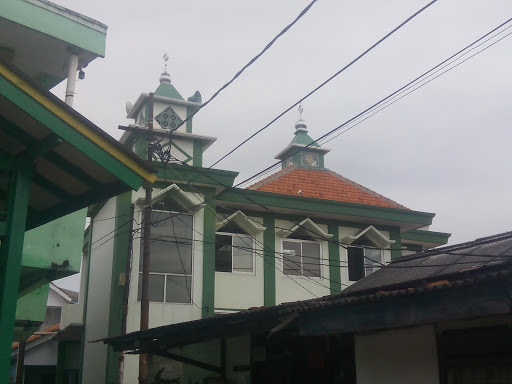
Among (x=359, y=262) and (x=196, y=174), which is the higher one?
(x=196, y=174)

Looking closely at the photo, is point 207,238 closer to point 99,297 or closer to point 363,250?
point 99,297

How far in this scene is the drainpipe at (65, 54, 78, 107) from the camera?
426 inches

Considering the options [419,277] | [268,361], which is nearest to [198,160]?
[268,361]

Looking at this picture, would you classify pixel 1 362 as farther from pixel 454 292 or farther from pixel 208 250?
pixel 208 250

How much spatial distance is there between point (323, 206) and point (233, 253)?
3547 mm

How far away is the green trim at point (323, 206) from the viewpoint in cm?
2055

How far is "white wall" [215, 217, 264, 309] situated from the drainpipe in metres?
10.1

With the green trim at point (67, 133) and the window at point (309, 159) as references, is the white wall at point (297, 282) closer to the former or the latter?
the window at point (309, 159)

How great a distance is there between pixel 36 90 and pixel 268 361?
6702 millimetres

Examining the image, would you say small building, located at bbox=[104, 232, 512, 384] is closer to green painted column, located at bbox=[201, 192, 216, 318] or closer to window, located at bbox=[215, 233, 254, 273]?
green painted column, located at bbox=[201, 192, 216, 318]

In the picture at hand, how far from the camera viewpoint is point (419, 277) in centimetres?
938

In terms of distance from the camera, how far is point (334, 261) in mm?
Result: 22000

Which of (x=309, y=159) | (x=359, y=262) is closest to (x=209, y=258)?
(x=359, y=262)

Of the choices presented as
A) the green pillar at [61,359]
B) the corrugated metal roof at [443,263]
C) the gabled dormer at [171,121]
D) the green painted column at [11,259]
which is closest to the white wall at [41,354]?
the green pillar at [61,359]
